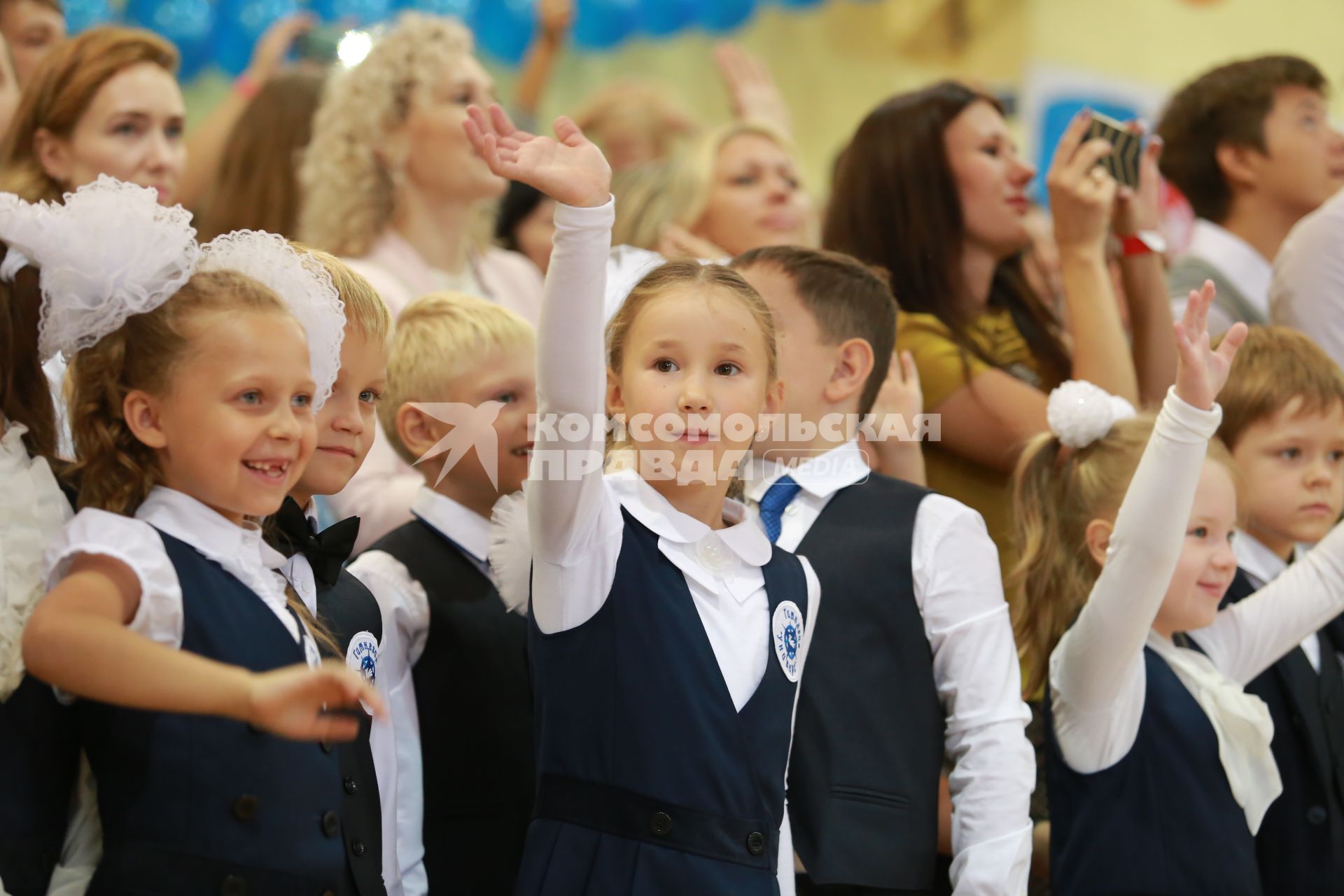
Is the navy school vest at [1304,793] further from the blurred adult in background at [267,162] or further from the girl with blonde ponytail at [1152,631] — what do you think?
the blurred adult in background at [267,162]

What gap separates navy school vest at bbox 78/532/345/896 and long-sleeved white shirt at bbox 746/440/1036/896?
873 mm

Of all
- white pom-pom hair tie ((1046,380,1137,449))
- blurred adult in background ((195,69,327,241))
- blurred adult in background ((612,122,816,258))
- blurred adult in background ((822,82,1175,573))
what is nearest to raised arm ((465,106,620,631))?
white pom-pom hair tie ((1046,380,1137,449))

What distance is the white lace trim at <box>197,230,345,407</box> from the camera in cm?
165

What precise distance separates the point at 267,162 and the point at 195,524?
2149 millimetres

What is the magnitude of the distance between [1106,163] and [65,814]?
2327 mm

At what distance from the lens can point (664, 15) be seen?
562 cm

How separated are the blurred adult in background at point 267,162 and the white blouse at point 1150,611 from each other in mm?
2051

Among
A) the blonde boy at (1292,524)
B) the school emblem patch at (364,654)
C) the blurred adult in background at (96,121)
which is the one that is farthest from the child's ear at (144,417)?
the blonde boy at (1292,524)

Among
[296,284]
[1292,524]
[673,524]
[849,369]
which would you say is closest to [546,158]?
[296,284]

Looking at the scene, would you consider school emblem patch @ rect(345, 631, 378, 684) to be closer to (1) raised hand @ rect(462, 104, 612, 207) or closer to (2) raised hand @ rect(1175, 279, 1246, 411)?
(1) raised hand @ rect(462, 104, 612, 207)

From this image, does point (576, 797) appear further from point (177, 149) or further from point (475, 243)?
point (475, 243)

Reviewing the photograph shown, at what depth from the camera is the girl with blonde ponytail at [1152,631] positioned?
2102 millimetres

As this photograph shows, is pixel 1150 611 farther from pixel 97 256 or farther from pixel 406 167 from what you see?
pixel 406 167

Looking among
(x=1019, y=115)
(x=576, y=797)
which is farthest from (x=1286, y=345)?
(x=1019, y=115)
